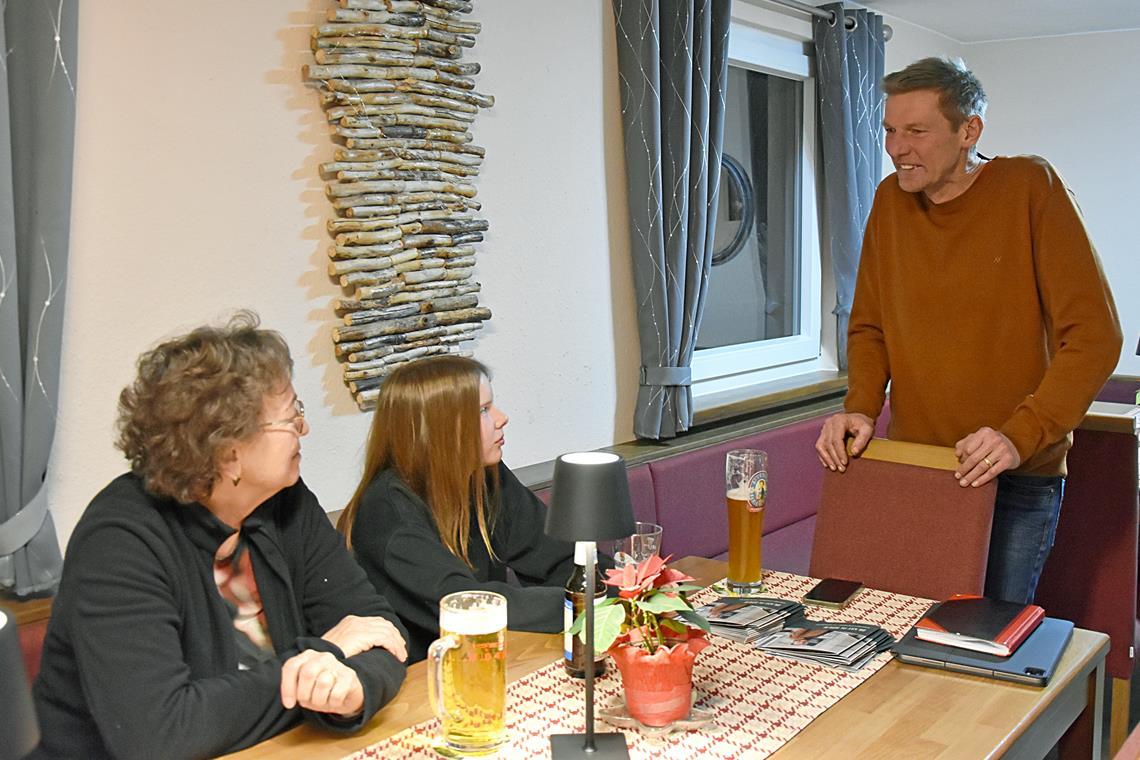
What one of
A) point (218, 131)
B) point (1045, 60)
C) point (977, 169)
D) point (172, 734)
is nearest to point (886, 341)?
point (977, 169)

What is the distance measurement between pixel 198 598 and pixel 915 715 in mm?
1004

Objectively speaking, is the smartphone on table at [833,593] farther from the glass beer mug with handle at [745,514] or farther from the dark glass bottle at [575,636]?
the dark glass bottle at [575,636]

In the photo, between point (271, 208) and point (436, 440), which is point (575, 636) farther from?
point (271, 208)

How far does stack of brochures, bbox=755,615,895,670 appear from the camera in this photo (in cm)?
173

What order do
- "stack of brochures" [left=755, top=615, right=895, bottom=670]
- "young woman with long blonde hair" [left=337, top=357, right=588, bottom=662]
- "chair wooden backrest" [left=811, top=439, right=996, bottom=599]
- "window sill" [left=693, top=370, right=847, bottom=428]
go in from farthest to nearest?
"window sill" [left=693, top=370, right=847, bottom=428] < "chair wooden backrest" [left=811, top=439, right=996, bottom=599] < "young woman with long blonde hair" [left=337, top=357, right=588, bottom=662] < "stack of brochures" [left=755, top=615, right=895, bottom=670]

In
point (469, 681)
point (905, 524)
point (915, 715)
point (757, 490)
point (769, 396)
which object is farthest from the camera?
point (769, 396)

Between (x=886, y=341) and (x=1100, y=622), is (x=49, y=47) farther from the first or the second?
(x=1100, y=622)

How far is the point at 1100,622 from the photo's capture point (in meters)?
2.94

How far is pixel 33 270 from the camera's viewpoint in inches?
81.3

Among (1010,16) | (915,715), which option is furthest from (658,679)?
(1010,16)

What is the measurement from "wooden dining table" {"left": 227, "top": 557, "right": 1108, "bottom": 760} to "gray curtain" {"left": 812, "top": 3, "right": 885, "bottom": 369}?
312cm

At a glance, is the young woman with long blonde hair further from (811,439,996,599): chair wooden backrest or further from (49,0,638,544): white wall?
(811,439,996,599): chair wooden backrest

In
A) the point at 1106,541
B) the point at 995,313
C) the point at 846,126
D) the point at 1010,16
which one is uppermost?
the point at 1010,16

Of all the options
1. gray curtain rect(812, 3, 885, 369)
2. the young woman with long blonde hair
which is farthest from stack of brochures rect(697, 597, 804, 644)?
gray curtain rect(812, 3, 885, 369)
